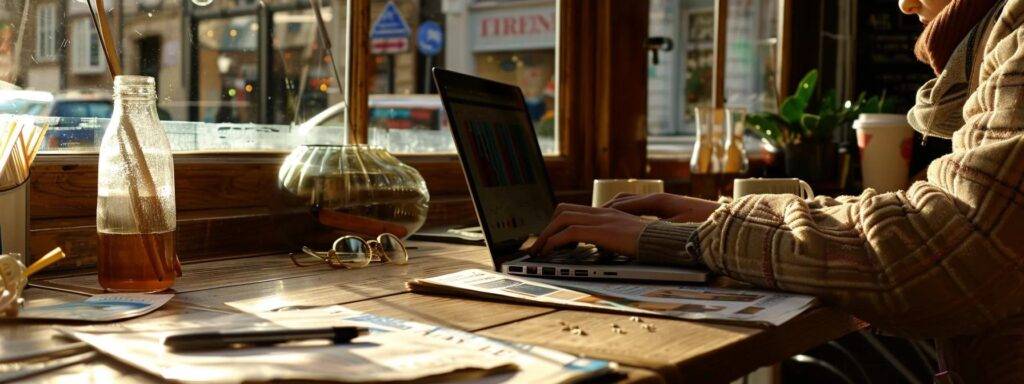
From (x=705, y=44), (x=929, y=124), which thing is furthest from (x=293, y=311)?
(x=705, y=44)

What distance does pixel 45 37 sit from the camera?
1583 millimetres

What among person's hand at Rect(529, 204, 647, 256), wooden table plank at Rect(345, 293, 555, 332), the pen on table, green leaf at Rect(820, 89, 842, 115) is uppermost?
green leaf at Rect(820, 89, 842, 115)

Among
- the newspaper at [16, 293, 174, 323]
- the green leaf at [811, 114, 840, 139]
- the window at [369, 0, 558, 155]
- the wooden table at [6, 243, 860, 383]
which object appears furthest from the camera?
the green leaf at [811, 114, 840, 139]

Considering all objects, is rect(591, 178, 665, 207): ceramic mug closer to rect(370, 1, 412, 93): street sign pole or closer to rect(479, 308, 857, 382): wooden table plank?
rect(370, 1, 412, 93): street sign pole

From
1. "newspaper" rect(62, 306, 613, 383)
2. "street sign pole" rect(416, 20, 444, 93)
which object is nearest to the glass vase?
"newspaper" rect(62, 306, 613, 383)

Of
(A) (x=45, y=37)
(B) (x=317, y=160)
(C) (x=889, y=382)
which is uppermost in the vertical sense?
(A) (x=45, y=37)

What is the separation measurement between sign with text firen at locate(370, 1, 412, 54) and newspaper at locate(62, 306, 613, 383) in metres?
1.35

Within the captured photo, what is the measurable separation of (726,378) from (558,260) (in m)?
0.51

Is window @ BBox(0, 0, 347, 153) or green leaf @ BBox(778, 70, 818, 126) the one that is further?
green leaf @ BBox(778, 70, 818, 126)

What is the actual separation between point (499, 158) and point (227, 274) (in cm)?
44

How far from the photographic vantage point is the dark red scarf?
1485 millimetres

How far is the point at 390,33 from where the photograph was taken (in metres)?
2.44

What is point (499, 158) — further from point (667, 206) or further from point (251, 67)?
point (251, 67)

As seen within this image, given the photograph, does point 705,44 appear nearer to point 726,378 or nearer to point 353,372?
point 726,378
